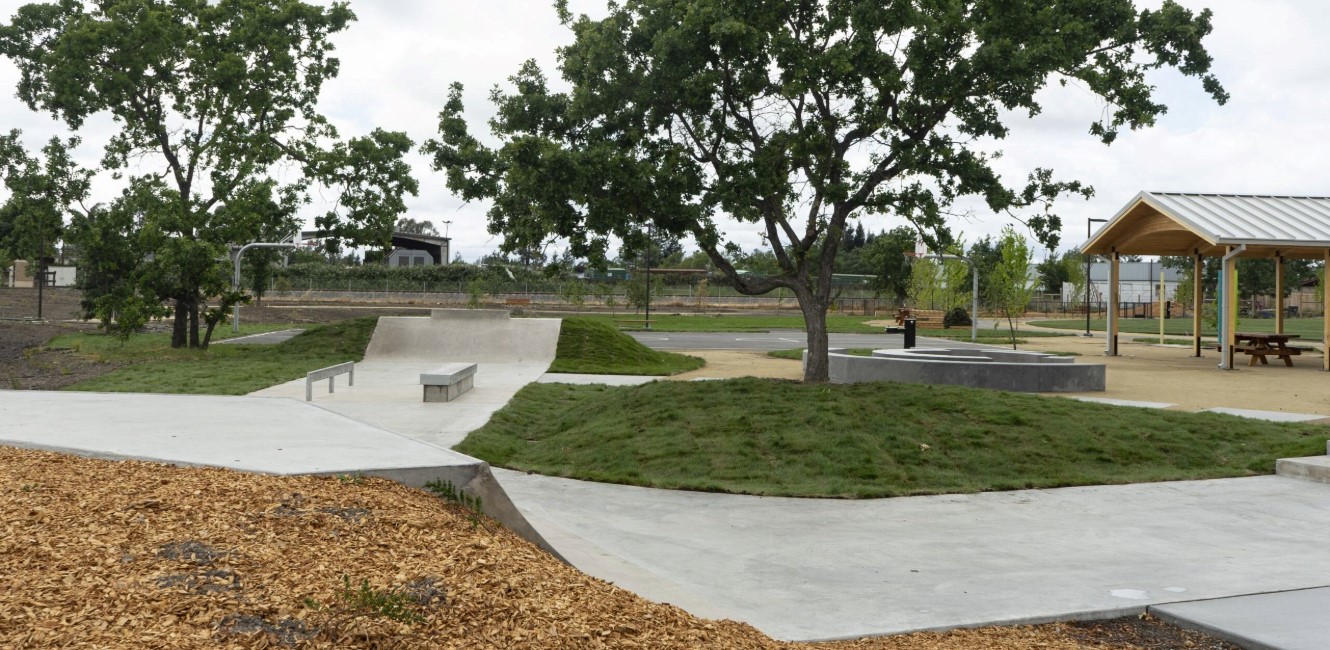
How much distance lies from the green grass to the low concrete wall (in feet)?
16.8

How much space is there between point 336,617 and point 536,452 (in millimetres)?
7934

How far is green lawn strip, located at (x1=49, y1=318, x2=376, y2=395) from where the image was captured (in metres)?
17.5

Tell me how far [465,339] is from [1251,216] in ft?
63.6

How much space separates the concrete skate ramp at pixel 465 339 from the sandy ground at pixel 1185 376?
4.24 metres

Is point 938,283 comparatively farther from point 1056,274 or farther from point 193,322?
point 193,322

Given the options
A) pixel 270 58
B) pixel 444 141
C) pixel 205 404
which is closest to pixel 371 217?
pixel 270 58

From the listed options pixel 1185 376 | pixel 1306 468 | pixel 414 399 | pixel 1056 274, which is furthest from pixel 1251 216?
pixel 1056 274

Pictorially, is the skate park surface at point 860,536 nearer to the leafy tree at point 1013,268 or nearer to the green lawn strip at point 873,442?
the green lawn strip at point 873,442

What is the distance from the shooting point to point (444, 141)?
14508 mm

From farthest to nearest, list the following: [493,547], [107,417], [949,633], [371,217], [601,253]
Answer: [371,217]
[601,253]
[107,417]
[949,633]
[493,547]

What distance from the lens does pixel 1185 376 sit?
2183 centimetres

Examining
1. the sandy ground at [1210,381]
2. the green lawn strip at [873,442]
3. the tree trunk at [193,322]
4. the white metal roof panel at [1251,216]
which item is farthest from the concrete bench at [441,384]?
the white metal roof panel at [1251,216]

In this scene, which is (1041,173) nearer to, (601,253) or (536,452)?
(601,253)

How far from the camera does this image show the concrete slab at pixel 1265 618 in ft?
16.3
